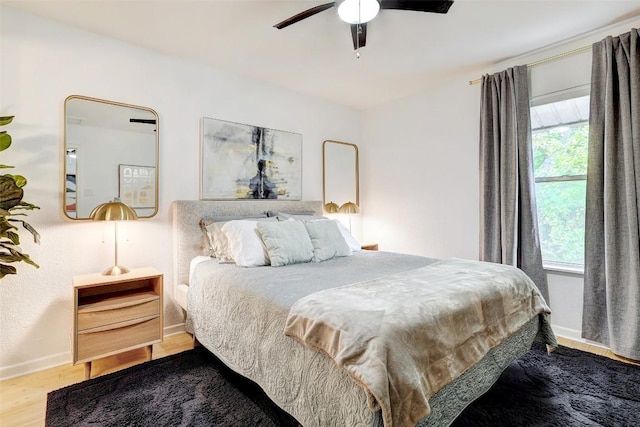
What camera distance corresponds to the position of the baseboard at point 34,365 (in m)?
2.13

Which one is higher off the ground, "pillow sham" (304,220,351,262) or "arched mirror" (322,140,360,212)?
"arched mirror" (322,140,360,212)

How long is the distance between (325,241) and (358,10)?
1727 mm

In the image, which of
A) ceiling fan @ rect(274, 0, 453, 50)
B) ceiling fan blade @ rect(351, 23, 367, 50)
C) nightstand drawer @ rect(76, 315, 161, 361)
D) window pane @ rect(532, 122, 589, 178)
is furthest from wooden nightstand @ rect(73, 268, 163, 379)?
window pane @ rect(532, 122, 589, 178)

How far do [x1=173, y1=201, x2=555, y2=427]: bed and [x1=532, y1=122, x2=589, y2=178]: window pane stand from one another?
152 cm

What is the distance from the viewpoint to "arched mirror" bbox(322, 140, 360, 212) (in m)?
4.10

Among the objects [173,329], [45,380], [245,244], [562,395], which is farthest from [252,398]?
[562,395]

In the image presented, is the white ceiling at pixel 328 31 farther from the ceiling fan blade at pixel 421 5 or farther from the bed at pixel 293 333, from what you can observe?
the bed at pixel 293 333

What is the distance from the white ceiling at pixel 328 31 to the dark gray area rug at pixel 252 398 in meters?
2.54

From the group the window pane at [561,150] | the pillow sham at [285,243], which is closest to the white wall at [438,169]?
the window pane at [561,150]

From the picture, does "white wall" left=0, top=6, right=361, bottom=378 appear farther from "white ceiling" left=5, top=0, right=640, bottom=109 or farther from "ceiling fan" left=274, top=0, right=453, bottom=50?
"ceiling fan" left=274, top=0, right=453, bottom=50

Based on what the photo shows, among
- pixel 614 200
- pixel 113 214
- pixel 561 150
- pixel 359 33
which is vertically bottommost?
pixel 113 214

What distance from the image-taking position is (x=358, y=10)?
1921 millimetres

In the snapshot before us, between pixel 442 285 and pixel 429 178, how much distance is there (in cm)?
234

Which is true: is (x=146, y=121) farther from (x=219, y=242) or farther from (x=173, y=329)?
(x=173, y=329)
